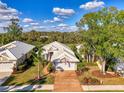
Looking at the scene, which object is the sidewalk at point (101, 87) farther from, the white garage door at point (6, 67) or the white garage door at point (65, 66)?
the white garage door at point (6, 67)

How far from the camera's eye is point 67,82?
23.1 metres

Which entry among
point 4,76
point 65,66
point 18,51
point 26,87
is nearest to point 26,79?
point 26,87

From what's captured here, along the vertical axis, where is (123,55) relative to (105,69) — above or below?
above

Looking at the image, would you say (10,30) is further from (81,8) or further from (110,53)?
(110,53)

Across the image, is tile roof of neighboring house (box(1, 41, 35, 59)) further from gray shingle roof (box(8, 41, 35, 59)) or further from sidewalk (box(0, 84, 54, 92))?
sidewalk (box(0, 84, 54, 92))

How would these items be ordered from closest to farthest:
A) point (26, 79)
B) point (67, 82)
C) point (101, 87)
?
1. point (101, 87)
2. point (67, 82)
3. point (26, 79)

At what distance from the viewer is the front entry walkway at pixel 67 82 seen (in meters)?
20.7

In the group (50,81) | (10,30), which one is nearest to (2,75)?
(50,81)

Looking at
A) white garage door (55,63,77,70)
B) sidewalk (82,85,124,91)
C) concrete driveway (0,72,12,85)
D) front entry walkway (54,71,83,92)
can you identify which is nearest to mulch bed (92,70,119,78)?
front entry walkway (54,71,83,92)

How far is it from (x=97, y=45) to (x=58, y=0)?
52.1 feet

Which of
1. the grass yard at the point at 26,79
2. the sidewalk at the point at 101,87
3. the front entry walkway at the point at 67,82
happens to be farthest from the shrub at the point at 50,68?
the sidewalk at the point at 101,87

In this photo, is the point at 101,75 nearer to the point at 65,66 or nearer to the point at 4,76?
the point at 65,66

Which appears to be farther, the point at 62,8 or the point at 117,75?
the point at 62,8

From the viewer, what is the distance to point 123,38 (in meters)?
25.1
